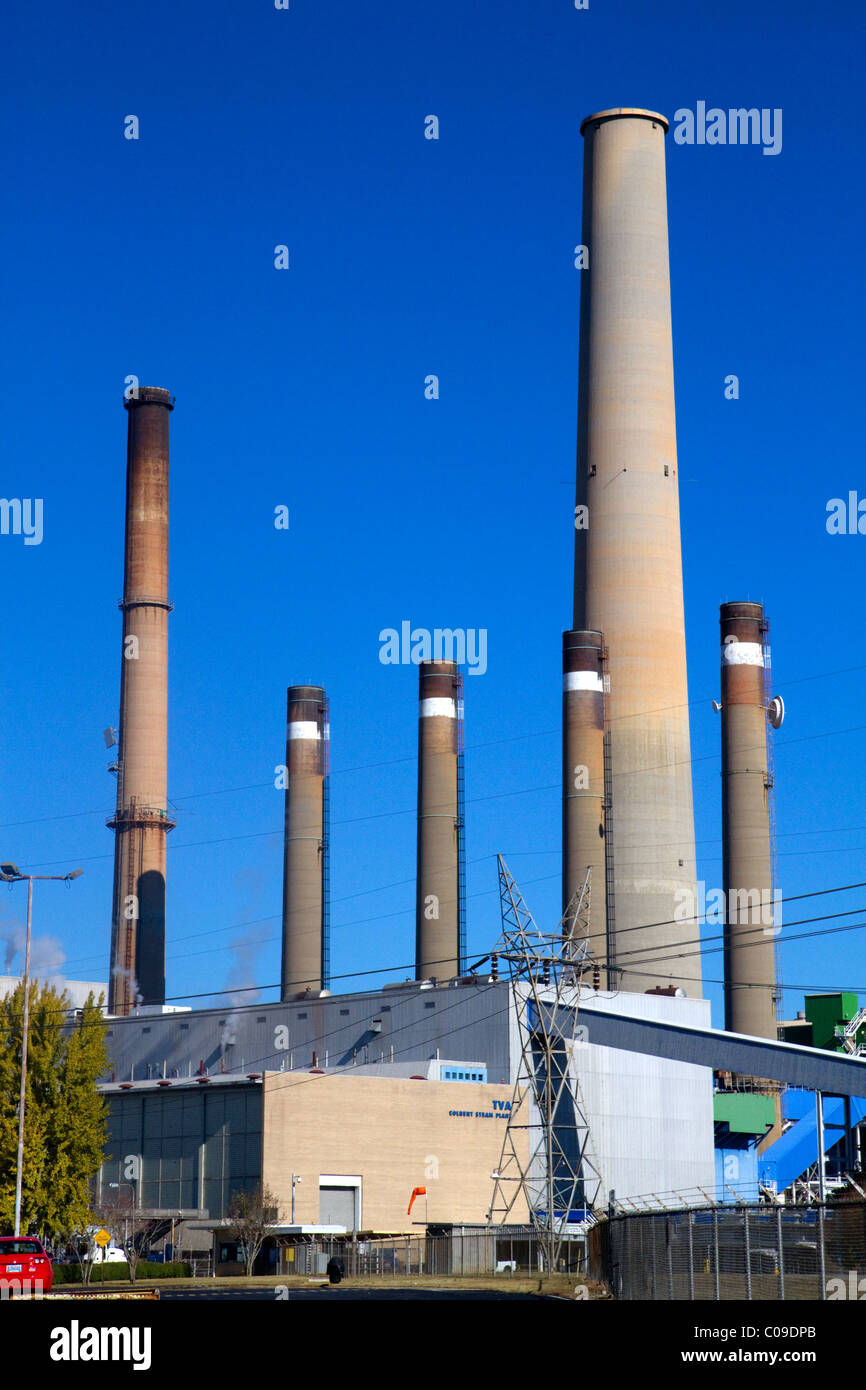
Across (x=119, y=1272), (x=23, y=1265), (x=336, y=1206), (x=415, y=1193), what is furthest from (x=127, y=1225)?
(x=23, y=1265)

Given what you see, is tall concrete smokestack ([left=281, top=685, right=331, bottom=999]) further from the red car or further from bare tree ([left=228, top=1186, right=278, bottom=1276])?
the red car

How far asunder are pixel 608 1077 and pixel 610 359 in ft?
117

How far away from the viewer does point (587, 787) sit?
267 ft

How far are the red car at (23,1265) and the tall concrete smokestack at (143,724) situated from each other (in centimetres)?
5817

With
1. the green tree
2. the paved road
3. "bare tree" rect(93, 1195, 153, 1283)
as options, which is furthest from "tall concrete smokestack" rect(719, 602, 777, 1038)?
the paved road

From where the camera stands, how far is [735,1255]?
26828 mm

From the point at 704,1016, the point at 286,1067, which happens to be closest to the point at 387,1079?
the point at 286,1067

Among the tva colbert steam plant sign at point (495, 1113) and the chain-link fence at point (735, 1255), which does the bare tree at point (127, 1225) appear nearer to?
the tva colbert steam plant sign at point (495, 1113)

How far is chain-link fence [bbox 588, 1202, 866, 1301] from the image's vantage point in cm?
2100

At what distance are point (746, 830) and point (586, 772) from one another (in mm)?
9409

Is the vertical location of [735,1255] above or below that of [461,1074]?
below

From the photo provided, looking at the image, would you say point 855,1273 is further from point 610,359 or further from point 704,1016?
point 610,359

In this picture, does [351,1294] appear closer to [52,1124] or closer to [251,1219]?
[52,1124]

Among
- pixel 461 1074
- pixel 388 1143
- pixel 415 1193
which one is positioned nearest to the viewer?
pixel 415 1193
